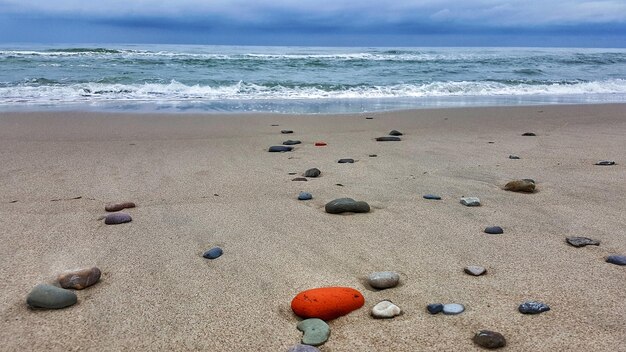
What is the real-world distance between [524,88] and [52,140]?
11885 mm

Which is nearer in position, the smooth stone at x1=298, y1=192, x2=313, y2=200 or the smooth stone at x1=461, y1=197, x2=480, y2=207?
the smooth stone at x1=461, y1=197, x2=480, y2=207

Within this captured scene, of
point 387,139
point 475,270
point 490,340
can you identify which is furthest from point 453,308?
point 387,139

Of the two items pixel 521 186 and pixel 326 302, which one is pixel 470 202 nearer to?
pixel 521 186

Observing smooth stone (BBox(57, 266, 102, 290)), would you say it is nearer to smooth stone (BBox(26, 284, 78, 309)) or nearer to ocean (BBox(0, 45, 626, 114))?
smooth stone (BBox(26, 284, 78, 309))

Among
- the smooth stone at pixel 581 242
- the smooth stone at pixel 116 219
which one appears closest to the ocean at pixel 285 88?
the smooth stone at pixel 116 219

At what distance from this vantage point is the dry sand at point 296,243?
1657mm

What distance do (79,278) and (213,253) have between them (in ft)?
1.82

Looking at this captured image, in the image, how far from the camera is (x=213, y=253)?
2.27 metres

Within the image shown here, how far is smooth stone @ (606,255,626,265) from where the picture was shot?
2.16 m

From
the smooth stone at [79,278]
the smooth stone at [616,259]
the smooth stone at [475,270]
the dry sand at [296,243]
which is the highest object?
the smooth stone at [79,278]

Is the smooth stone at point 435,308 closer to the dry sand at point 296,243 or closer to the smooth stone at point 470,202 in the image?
the dry sand at point 296,243

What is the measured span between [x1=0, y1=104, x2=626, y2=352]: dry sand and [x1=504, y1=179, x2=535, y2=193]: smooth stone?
10 cm

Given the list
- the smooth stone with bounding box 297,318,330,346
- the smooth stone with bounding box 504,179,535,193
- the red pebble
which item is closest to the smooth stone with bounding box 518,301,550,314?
the red pebble

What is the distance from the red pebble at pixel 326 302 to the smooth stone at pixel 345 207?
1.06 m
